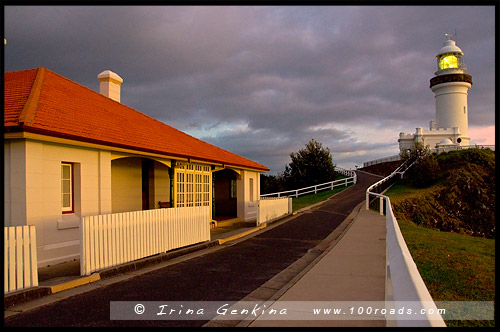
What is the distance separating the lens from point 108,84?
55.8 feet

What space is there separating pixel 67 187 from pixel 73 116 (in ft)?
6.75

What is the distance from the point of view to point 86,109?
1223 centimetres

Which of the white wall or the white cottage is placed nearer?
the white cottage

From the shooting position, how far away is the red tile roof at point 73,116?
8922 millimetres

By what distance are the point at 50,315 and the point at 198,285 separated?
2.43 metres

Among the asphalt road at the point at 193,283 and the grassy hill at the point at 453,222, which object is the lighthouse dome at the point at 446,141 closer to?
the grassy hill at the point at 453,222

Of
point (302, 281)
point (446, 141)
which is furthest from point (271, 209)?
point (446, 141)

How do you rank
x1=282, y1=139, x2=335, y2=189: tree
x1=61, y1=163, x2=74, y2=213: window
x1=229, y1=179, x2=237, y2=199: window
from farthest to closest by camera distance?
x1=282, y1=139, x2=335, y2=189: tree → x1=229, y1=179, x2=237, y2=199: window → x1=61, y1=163, x2=74, y2=213: window

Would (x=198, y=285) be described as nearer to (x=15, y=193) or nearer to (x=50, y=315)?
(x=50, y=315)

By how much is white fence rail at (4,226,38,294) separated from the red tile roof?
8.38 ft

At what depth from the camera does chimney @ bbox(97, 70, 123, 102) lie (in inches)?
669

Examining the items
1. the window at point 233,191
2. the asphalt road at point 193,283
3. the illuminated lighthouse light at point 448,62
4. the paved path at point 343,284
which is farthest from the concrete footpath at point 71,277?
the illuminated lighthouse light at point 448,62

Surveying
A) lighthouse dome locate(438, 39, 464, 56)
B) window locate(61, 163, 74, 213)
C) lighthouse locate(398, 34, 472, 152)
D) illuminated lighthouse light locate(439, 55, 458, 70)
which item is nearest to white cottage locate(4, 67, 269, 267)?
window locate(61, 163, 74, 213)

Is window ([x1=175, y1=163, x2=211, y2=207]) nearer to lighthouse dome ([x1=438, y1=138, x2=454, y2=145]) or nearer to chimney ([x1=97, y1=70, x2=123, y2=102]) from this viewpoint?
chimney ([x1=97, y1=70, x2=123, y2=102])
